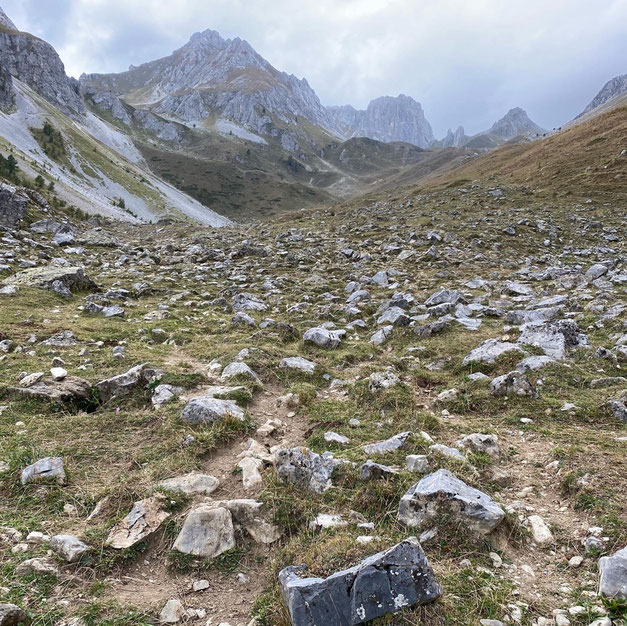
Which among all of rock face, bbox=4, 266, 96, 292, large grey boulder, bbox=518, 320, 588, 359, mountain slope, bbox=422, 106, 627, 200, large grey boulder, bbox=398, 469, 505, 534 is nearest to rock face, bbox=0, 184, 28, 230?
rock face, bbox=4, 266, 96, 292

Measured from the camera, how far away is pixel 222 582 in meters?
3.77

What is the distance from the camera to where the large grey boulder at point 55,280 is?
46.9 feet

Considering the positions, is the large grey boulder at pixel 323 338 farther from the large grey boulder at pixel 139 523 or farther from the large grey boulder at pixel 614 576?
the large grey boulder at pixel 614 576

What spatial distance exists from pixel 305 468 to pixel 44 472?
3289 mm

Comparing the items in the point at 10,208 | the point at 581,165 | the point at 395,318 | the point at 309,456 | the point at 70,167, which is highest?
the point at 70,167

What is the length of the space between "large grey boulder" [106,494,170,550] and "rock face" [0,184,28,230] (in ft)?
86.9

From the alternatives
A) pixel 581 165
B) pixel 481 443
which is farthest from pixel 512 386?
pixel 581 165

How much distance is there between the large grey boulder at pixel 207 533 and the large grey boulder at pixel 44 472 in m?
1.93

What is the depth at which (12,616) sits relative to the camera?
3.07 meters

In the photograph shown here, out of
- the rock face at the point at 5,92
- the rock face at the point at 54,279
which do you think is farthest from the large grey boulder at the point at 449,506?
the rock face at the point at 5,92

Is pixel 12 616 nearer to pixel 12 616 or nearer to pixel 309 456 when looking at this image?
pixel 12 616

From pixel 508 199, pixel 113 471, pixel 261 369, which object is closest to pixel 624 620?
pixel 113 471

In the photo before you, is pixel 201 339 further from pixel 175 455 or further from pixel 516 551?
pixel 516 551

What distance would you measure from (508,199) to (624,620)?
34.5 meters
